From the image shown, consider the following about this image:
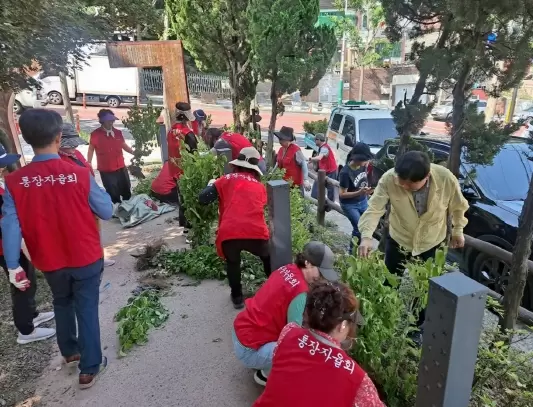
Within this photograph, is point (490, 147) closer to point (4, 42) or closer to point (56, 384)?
point (56, 384)

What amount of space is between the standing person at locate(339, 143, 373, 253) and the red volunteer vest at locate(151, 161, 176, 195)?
2.86 meters

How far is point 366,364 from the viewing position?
95.9 inches

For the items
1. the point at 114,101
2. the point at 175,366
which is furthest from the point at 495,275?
the point at 114,101

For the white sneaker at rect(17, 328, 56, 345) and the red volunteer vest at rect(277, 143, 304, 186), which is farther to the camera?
the red volunteer vest at rect(277, 143, 304, 186)

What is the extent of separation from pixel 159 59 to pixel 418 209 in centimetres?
557

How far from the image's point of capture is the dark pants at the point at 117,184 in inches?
256

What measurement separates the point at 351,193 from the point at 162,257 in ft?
7.79

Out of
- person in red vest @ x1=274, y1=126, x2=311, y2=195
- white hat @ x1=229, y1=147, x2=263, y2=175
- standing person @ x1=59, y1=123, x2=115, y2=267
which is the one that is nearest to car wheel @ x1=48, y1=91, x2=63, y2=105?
person in red vest @ x1=274, y1=126, x2=311, y2=195

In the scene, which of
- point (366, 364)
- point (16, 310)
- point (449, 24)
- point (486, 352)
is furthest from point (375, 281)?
point (16, 310)

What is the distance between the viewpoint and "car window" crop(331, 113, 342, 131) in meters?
10.6

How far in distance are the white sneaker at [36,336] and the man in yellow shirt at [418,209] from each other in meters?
2.60

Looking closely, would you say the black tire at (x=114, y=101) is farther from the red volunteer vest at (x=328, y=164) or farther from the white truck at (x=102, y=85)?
the red volunteer vest at (x=328, y=164)

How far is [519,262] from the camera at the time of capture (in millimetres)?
2795

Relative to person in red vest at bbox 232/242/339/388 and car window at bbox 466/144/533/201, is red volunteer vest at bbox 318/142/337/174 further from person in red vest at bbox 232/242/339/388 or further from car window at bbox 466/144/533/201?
person in red vest at bbox 232/242/339/388
